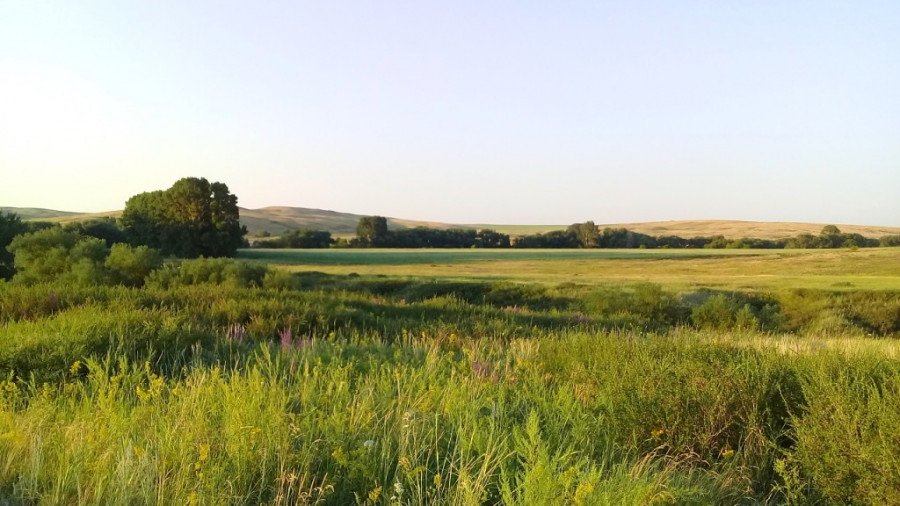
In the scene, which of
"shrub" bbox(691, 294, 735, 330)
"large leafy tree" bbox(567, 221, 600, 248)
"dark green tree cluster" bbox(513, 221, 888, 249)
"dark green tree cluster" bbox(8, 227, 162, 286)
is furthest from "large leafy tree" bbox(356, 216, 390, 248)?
"shrub" bbox(691, 294, 735, 330)

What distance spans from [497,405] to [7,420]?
11.0 ft

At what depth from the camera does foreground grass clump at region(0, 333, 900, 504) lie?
3.75 metres

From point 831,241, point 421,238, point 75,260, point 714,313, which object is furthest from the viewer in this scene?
point 421,238

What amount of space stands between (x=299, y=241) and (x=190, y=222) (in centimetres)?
2560

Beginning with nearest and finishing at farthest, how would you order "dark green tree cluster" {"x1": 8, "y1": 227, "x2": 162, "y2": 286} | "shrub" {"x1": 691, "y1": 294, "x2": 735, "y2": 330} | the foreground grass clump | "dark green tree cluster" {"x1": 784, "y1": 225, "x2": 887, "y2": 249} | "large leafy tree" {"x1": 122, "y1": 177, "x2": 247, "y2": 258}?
the foreground grass clump
"dark green tree cluster" {"x1": 8, "y1": 227, "x2": 162, "y2": 286}
"shrub" {"x1": 691, "y1": 294, "x2": 735, "y2": 330}
"large leafy tree" {"x1": 122, "y1": 177, "x2": 247, "y2": 258}
"dark green tree cluster" {"x1": 784, "y1": 225, "x2": 887, "y2": 249}

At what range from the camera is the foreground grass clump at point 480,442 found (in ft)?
12.3

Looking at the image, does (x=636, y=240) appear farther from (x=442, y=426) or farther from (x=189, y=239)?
(x=442, y=426)

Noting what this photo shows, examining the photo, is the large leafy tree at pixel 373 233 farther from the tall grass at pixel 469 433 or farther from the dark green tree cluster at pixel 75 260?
the tall grass at pixel 469 433

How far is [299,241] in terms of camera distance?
9056 centimetres

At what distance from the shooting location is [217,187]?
66562 millimetres

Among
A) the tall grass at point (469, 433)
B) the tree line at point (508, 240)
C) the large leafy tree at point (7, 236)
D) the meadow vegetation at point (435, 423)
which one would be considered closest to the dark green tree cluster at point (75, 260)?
the large leafy tree at point (7, 236)

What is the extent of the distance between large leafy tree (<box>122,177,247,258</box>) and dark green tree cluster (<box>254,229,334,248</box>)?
2059cm

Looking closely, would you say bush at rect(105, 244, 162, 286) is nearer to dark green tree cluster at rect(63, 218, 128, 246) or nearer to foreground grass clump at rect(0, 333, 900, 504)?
foreground grass clump at rect(0, 333, 900, 504)

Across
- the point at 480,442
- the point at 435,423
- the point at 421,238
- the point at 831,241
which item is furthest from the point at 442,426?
the point at 831,241
